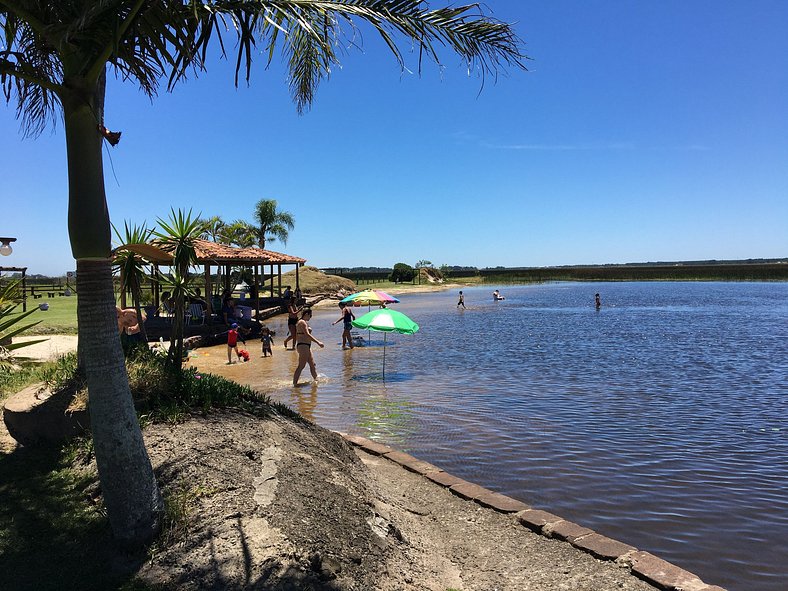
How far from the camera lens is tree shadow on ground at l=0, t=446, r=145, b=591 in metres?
3.72

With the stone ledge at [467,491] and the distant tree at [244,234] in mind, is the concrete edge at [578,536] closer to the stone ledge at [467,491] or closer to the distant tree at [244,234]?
the stone ledge at [467,491]

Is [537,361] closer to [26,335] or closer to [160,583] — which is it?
[160,583]

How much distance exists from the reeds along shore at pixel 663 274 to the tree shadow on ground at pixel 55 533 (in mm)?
101862

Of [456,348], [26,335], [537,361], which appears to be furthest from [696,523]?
[26,335]

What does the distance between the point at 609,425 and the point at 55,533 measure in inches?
336

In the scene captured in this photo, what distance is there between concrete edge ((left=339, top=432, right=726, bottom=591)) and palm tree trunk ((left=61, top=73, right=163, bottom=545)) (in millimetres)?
3370

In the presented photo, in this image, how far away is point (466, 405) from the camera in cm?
1105

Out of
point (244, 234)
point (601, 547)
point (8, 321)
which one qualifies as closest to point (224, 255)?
point (8, 321)

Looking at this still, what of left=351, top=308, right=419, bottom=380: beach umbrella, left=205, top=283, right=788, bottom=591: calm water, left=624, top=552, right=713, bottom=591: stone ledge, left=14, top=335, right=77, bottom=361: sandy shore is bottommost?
left=205, top=283, right=788, bottom=591: calm water

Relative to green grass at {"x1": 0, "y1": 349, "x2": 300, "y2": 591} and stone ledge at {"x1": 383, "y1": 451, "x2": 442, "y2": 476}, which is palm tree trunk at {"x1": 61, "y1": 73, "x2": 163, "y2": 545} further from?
stone ledge at {"x1": 383, "y1": 451, "x2": 442, "y2": 476}

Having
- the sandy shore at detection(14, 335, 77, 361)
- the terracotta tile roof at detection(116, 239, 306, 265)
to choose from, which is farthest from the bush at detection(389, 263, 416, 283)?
the sandy shore at detection(14, 335, 77, 361)

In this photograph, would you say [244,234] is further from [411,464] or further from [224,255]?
[411,464]

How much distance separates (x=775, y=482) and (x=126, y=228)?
9.88 meters

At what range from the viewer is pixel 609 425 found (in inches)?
381
